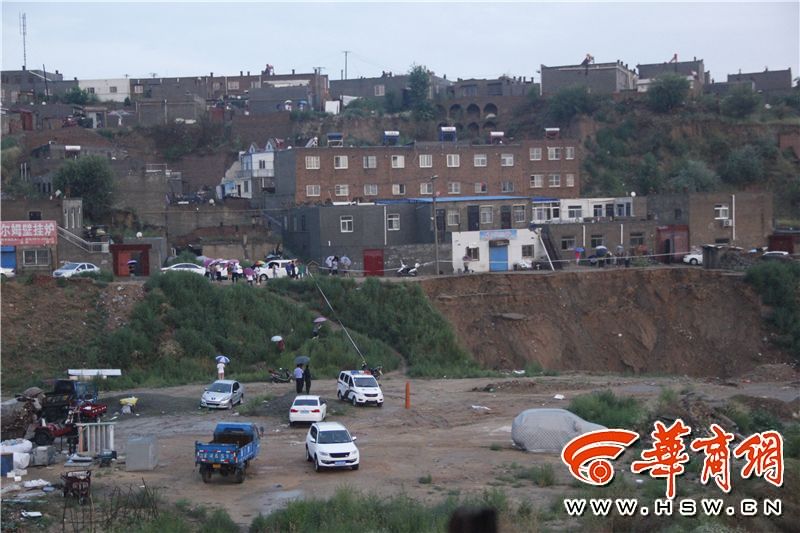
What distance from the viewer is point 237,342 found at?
139 ft

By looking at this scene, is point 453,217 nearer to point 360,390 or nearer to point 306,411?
point 360,390

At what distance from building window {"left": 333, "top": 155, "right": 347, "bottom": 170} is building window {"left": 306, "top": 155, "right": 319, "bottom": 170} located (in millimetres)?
1242

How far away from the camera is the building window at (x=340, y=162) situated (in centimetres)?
6731

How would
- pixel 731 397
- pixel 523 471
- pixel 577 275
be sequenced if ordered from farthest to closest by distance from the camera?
1. pixel 577 275
2. pixel 731 397
3. pixel 523 471

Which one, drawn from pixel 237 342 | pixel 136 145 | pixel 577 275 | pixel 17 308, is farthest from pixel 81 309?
pixel 136 145

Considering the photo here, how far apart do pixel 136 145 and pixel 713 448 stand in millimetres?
72437

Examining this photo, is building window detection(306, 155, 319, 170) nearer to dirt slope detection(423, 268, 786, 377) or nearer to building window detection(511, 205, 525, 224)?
building window detection(511, 205, 525, 224)

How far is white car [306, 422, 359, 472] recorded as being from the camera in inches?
936

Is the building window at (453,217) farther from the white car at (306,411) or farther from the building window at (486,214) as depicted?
the white car at (306,411)

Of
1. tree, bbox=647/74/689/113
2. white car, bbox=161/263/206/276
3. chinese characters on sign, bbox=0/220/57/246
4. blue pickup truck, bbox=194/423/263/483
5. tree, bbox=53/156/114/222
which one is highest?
tree, bbox=647/74/689/113

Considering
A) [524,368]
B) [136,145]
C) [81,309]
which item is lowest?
[524,368]

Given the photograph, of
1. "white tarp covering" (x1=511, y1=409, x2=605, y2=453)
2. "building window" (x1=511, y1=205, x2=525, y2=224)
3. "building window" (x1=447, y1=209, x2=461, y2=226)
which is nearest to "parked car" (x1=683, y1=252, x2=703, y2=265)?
"building window" (x1=511, y1=205, x2=525, y2=224)

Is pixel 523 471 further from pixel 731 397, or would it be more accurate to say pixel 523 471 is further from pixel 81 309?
pixel 81 309

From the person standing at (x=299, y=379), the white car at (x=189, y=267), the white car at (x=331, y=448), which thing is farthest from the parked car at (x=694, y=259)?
the white car at (x=331, y=448)
